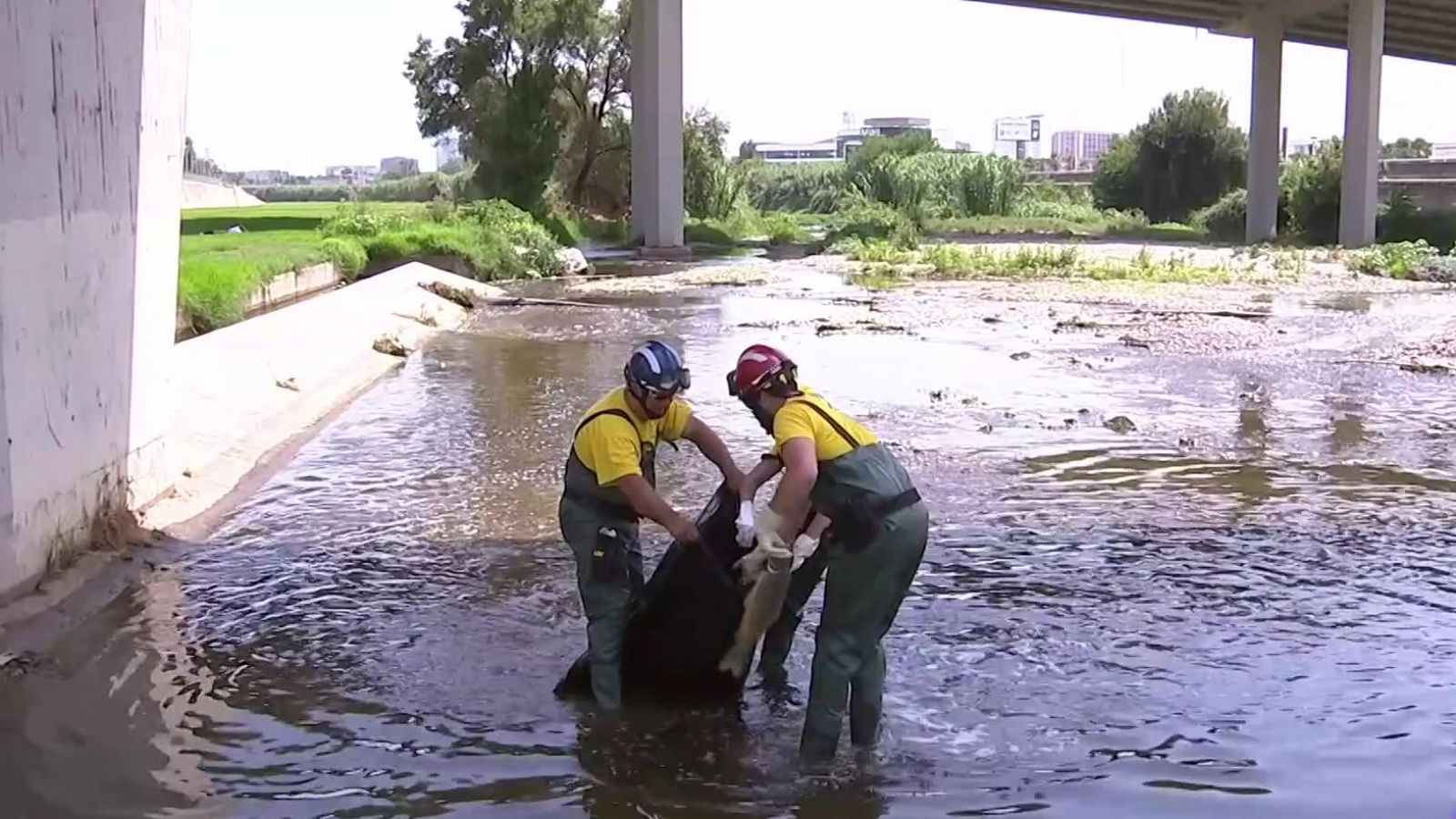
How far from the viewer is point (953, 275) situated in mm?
31797

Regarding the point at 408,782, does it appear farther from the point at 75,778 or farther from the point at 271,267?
the point at 271,267

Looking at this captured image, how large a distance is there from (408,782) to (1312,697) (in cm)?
357

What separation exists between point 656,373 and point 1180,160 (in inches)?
2385

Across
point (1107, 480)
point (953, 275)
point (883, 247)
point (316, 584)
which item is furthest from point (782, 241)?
point (316, 584)

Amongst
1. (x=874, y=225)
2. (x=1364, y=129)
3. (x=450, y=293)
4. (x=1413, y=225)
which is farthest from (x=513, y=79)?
(x=1413, y=225)

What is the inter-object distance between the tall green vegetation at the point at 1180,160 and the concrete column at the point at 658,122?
28691 mm

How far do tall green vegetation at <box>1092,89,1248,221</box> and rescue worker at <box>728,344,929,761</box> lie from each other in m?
59.3

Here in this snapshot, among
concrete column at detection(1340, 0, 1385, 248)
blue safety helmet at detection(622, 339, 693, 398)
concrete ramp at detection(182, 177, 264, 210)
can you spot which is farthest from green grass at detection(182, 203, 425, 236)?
blue safety helmet at detection(622, 339, 693, 398)

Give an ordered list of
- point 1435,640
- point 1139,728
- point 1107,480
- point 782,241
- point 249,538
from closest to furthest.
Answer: point 1139,728 → point 1435,640 → point 249,538 → point 1107,480 → point 782,241

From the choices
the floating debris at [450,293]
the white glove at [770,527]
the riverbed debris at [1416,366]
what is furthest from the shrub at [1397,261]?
the white glove at [770,527]

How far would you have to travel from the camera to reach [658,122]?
39938mm

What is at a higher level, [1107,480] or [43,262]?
[43,262]

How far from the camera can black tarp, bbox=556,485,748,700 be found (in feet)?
18.4

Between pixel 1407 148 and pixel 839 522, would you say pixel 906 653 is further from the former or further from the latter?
pixel 1407 148
